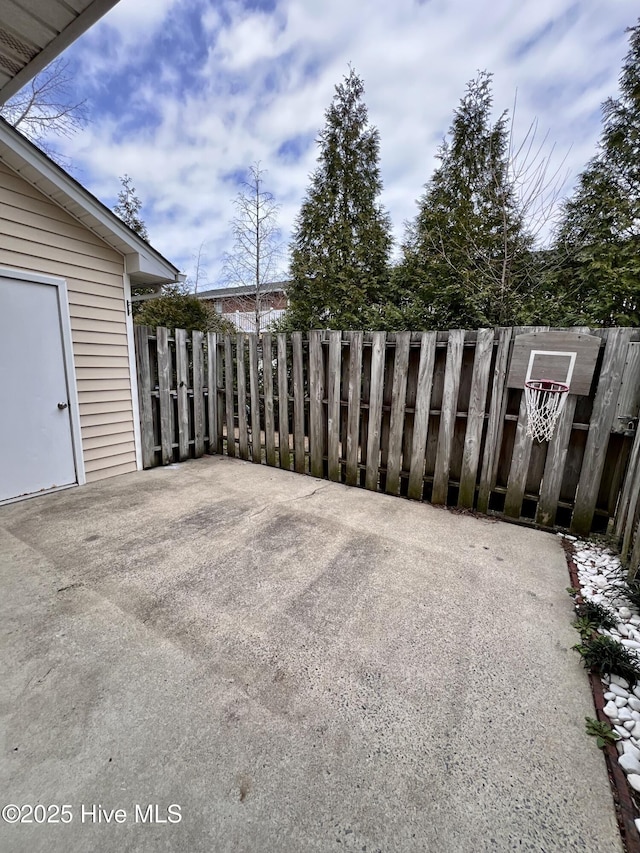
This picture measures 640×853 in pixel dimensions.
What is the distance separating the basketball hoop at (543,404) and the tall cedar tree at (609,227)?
2737 millimetres

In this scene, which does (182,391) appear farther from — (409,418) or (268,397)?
(409,418)

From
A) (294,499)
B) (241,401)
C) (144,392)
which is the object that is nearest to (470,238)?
(241,401)

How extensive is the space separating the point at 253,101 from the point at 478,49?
14.6 feet

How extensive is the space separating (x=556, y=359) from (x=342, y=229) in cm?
606

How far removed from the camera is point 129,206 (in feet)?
29.2

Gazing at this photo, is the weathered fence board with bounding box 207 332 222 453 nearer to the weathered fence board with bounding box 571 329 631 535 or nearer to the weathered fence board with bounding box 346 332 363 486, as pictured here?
→ the weathered fence board with bounding box 346 332 363 486

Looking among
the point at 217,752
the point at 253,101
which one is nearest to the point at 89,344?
the point at 217,752

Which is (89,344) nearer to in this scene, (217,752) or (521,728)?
(217,752)

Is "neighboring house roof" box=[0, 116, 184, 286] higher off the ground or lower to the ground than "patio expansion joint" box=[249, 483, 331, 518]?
higher

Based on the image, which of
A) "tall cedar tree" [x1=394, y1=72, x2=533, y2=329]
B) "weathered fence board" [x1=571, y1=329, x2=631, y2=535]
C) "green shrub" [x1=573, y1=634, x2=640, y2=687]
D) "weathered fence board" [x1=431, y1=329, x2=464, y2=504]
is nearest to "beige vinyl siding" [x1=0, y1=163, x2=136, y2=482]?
"weathered fence board" [x1=431, y1=329, x2=464, y2=504]

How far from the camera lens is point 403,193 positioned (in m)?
7.70

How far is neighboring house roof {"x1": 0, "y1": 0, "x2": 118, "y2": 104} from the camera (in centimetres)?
182

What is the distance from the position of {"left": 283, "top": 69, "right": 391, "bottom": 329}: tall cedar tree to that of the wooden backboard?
14.1 ft

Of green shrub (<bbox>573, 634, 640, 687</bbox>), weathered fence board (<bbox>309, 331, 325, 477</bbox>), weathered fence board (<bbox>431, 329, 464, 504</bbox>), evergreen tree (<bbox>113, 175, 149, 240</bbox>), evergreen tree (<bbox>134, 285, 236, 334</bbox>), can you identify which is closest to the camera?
green shrub (<bbox>573, 634, 640, 687</bbox>)
